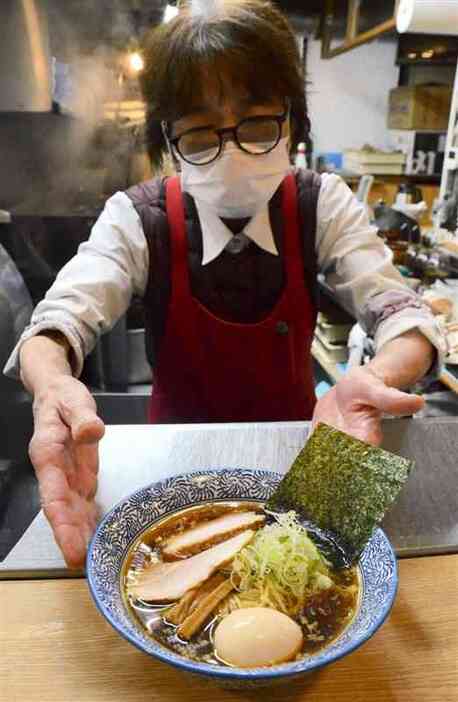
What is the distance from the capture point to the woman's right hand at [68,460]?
76cm

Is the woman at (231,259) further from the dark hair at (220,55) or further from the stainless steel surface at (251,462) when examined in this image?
the stainless steel surface at (251,462)

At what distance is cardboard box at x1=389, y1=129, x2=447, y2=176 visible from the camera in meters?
4.55

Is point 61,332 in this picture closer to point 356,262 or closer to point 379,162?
point 356,262

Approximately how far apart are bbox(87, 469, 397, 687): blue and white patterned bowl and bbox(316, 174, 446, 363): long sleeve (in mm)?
598

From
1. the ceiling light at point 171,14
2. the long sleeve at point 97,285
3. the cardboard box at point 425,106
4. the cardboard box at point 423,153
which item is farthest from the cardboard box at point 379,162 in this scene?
the long sleeve at point 97,285

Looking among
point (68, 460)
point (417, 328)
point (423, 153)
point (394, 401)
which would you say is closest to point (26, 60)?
point (417, 328)

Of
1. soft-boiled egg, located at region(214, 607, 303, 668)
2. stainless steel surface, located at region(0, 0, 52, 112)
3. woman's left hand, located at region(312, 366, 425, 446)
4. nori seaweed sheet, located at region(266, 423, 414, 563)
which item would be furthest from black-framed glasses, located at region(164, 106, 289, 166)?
stainless steel surface, located at region(0, 0, 52, 112)

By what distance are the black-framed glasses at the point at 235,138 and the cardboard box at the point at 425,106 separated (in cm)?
317

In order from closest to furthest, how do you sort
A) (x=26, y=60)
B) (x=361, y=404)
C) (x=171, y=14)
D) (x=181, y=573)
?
(x=181, y=573) → (x=361, y=404) → (x=171, y=14) → (x=26, y=60)

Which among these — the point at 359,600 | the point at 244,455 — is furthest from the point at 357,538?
the point at 244,455

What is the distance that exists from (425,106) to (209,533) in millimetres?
4231

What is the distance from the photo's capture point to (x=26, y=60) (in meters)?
2.73

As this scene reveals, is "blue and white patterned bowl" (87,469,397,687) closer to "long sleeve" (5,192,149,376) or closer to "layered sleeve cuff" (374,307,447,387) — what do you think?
"long sleeve" (5,192,149,376)

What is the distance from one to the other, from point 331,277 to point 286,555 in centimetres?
92
